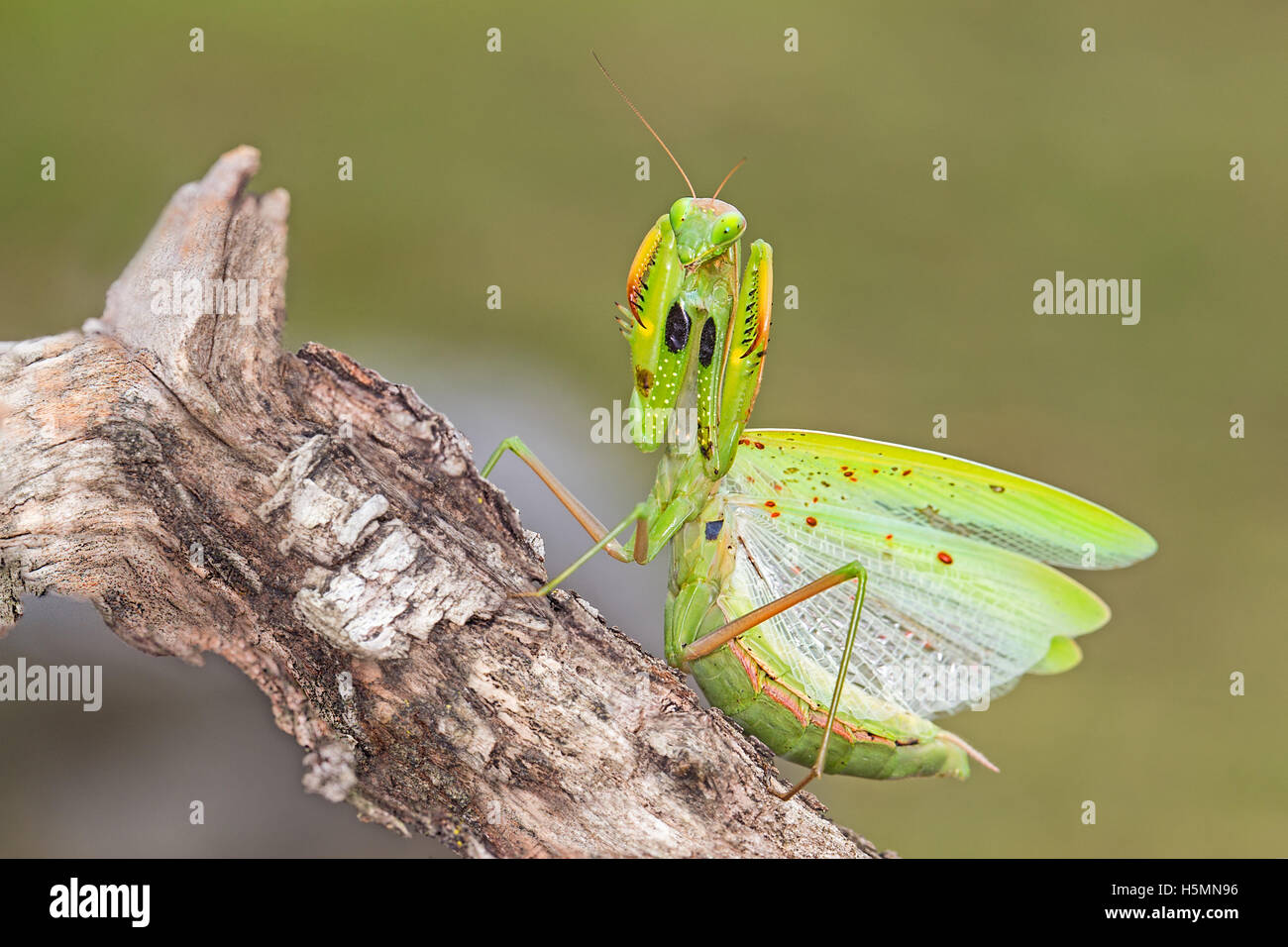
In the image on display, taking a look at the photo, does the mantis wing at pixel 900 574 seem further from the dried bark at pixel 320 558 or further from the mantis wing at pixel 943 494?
the dried bark at pixel 320 558

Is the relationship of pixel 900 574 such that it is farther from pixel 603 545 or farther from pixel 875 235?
pixel 875 235

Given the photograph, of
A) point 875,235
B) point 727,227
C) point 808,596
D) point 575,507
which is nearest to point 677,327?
point 727,227

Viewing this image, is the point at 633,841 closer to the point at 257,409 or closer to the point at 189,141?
the point at 257,409

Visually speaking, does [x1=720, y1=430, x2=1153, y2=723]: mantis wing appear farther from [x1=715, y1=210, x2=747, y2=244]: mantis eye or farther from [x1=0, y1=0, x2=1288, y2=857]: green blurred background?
[x1=0, y1=0, x2=1288, y2=857]: green blurred background

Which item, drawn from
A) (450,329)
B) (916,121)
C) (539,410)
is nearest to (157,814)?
(539,410)

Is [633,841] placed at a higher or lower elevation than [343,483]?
lower

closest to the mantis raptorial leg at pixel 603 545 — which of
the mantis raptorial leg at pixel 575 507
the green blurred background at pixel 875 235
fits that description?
the mantis raptorial leg at pixel 575 507

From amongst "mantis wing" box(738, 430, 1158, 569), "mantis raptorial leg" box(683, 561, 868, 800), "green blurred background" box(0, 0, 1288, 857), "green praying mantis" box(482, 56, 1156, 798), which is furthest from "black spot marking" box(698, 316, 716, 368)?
"green blurred background" box(0, 0, 1288, 857)
